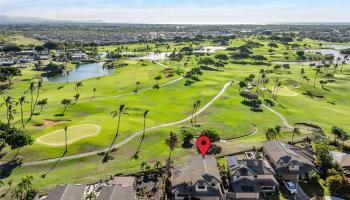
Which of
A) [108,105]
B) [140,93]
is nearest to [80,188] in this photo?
[108,105]

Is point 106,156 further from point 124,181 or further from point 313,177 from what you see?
point 313,177

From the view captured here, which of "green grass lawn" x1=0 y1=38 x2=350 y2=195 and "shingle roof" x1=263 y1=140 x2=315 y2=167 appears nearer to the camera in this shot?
"shingle roof" x1=263 y1=140 x2=315 y2=167

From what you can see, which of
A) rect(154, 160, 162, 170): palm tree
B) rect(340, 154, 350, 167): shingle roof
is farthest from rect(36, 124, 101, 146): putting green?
rect(340, 154, 350, 167): shingle roof

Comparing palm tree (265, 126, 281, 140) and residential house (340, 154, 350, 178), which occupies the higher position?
residential house (340, 154, 350, 178)

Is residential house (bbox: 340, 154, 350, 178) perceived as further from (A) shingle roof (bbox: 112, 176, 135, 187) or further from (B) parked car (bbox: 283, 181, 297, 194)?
(A) shingle roof (bbox: 112, 176, 135, 187)

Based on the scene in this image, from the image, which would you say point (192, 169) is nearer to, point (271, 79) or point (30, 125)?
point (30, 125)

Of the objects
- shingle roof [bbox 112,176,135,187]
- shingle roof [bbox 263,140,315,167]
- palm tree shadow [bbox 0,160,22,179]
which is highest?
shingle roof [bbox 263,140,315,167]

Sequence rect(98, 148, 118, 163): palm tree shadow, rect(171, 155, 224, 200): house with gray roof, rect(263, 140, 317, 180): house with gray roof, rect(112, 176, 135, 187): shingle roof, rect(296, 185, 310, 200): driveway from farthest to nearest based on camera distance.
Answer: rect(98, 148, 118, 163): palm tree shadow → rect(263, 140, 317, 180): house with gray roof → rect(112, 176, 135, 187): shingle roof → rect(296, 185, 310, 200): driveway → rect(171, 155, 224, 200): house with gray roof
